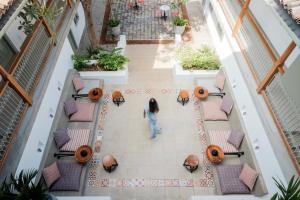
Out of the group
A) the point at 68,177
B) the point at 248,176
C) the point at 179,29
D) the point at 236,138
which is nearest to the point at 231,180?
the point at 248,176

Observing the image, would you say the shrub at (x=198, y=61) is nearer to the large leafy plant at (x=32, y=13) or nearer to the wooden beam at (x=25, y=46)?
the large leafy plant at (x=32, y=13)

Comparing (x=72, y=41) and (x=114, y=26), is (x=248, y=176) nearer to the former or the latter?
(x=72, y=41)

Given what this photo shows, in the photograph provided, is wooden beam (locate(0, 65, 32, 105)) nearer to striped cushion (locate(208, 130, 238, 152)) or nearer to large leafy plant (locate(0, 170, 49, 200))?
large leafy plant (locate(0, 170, 49, 200))

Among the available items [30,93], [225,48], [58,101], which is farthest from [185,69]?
[30,93]

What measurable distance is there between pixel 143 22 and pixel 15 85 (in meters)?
10.5

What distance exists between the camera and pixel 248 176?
26.8 feet

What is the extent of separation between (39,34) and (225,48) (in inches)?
297

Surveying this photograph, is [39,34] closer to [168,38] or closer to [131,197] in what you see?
[131,197]

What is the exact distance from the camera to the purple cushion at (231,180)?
8.35m

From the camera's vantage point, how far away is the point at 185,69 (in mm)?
12125

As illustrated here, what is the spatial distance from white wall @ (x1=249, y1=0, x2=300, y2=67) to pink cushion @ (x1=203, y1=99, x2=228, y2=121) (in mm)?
3480

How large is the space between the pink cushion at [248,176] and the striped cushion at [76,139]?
5588 mm

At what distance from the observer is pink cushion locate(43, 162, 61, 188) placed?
8.34m

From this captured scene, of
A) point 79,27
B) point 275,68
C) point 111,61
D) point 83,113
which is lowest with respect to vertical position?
point 275,68
